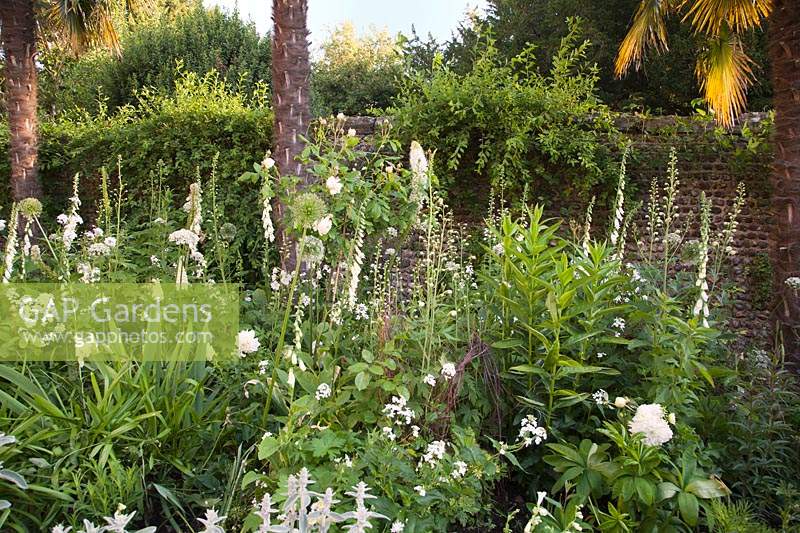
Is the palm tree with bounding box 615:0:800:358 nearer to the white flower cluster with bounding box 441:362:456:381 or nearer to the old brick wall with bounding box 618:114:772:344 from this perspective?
the old brick wall with bounding box 618:114:772:344

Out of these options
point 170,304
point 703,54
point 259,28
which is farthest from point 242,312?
point 259,28

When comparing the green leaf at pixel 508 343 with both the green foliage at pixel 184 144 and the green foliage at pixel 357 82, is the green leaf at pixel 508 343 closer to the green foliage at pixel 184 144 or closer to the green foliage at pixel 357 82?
the green foliage at pixel 184 144

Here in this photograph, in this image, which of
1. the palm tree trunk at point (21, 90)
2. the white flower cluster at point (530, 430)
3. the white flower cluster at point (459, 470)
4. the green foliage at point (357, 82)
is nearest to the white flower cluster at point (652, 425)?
the white flower cluster at point (530, 430)

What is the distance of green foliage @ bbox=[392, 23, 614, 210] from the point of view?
6.82m

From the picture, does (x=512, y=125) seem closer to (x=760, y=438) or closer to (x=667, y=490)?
(x=760, y=438)

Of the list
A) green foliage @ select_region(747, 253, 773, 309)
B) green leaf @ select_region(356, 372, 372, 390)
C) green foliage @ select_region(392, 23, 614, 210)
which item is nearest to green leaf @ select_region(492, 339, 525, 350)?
green leaf @ select_region(356, 372, 372, 390)

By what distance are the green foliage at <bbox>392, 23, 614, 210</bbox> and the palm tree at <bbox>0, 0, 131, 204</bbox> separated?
4740 mm

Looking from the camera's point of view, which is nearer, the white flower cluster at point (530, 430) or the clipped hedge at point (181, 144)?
the white flower cluster at point (530, 430)

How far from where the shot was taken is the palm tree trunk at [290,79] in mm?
5312

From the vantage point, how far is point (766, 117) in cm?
706

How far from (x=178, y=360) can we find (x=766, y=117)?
7188mm

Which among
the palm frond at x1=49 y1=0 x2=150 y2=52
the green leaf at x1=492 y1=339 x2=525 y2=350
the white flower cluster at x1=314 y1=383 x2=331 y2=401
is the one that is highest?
the palm frond at x1=49 y1=0 x2=150 y2=52

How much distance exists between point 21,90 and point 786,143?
345 inches

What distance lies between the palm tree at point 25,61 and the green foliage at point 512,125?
4.74 m
